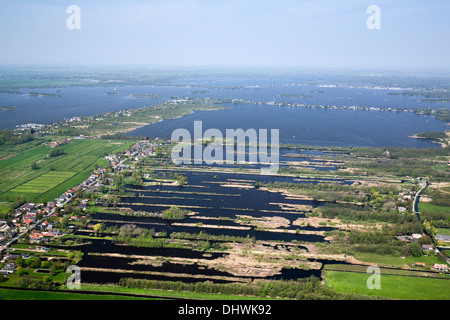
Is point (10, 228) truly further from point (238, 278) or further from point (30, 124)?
point (30, 124)

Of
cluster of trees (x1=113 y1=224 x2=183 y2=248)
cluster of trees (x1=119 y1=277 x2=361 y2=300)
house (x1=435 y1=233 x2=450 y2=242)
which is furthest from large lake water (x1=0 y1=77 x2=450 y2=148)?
cluster of trees (x1=119 y1=277 x2=361 y2=300)

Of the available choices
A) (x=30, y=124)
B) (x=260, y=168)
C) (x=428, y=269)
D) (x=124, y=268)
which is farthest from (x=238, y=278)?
(x=30, y=124)

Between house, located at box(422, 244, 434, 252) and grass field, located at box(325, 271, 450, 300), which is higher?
house, located at box(422, 244, 434, 252)

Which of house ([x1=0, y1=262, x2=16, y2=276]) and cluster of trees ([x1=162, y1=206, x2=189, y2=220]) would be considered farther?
cluster of trees ([x1=162, y1=206, x2=189, y2=220])

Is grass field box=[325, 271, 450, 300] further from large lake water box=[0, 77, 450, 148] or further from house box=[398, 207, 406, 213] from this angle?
large lake water box=[0, 77, 450, 148]

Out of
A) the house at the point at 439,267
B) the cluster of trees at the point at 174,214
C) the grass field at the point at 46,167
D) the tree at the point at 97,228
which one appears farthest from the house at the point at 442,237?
the grass field at the point at 46,167

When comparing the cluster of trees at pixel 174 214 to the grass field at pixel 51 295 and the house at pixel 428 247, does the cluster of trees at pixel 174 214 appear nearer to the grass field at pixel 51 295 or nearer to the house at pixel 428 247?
the grass field at pixel 51 295
